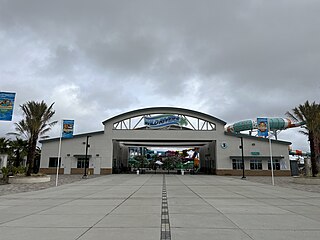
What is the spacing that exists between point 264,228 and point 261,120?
2184 cm

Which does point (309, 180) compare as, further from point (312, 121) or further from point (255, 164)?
point (255, 164)

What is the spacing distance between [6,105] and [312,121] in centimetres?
2774

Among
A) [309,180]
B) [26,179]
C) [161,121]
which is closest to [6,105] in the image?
[26,179]

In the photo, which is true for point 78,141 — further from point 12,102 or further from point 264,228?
point 264,228

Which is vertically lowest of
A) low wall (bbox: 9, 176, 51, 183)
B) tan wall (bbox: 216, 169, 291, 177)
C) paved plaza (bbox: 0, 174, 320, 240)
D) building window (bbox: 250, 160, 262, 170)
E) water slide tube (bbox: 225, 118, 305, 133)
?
paved plaza (bbox: 0, 174, 320, 240)

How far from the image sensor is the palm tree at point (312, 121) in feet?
90.1

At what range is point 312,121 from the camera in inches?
1085

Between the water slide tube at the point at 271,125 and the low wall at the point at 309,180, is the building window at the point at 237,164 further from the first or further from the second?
the low wall at the point at 309,180

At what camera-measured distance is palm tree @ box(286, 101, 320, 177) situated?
27455 millimetres

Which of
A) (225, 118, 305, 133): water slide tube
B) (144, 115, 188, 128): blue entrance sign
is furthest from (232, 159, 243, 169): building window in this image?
(144, 115, 188, 128): blue entrance sign

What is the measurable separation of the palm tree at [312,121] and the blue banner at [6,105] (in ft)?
89.9

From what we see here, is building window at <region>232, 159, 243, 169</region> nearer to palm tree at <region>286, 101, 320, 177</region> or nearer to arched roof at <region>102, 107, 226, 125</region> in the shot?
arched roof at <region>102, 107, 226, 125</region>

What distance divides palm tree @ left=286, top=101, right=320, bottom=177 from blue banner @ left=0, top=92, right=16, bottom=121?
89.9ft

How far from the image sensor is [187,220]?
798 cm
